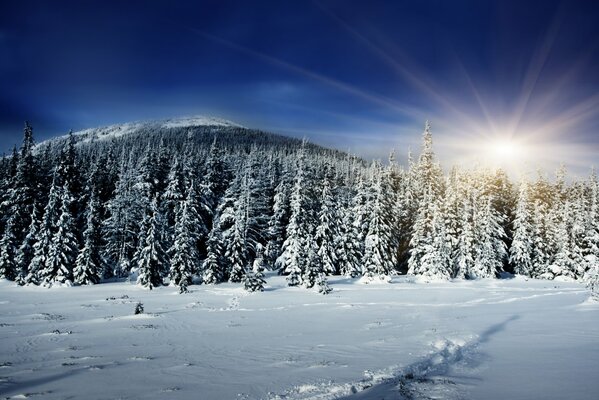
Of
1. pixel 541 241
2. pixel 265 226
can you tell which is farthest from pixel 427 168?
pixel 265 226

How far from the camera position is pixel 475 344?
53.3ft

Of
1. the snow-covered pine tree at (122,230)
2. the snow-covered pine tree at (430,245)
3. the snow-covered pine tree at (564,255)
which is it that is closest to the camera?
the snow-covered pine tree at (122,230)

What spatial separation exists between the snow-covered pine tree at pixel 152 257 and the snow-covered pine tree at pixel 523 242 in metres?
51.3

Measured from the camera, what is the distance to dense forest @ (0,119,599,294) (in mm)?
44906

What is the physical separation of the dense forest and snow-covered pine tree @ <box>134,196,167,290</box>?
0.45ft

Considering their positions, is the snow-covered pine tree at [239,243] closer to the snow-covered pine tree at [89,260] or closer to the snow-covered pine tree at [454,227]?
the snow-covered pine tree at [89,260]

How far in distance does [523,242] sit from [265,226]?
129 feet

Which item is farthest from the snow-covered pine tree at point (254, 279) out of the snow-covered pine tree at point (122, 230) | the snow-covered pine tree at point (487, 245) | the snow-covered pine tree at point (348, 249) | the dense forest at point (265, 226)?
the snow-covered pine tree at point (487, 245)

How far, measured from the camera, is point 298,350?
15.4m

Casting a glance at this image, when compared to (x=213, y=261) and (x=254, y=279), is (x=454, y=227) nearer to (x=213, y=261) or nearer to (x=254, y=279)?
(x=254, y=279)

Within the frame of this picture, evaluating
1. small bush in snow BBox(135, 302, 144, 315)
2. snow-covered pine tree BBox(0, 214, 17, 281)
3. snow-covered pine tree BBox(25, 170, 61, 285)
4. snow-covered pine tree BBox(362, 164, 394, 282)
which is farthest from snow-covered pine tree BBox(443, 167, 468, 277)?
snow-covered pine tree BBox(0, 214, 17, 281)

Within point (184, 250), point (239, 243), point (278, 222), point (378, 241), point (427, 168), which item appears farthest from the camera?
point (427, 168)

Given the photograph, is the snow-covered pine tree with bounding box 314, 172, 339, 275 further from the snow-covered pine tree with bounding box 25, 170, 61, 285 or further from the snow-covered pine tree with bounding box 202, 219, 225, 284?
the snow-covered pine tree with bounding box 25, 170, 61, 285

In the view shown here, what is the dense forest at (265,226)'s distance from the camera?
44906 millimetres
